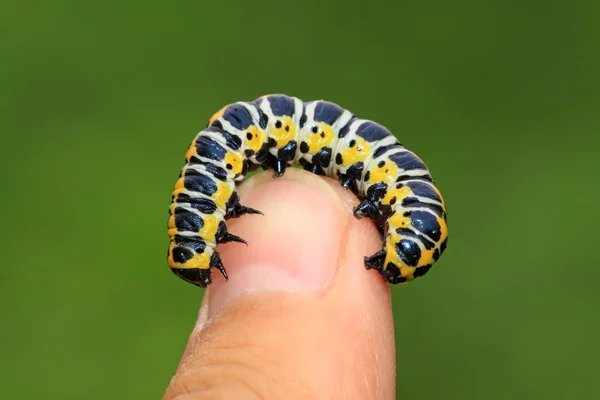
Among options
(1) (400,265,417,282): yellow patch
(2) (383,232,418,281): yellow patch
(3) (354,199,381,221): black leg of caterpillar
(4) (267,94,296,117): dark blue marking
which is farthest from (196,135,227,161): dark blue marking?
(1) (400,265,417,282): yellow patch

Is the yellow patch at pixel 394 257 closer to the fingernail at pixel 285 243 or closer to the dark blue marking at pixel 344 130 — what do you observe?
the fingernail at pixel 285 243

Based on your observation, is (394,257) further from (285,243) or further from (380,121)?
(380,121)

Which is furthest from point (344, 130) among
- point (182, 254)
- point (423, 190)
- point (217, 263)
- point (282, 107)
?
point (182, 254)

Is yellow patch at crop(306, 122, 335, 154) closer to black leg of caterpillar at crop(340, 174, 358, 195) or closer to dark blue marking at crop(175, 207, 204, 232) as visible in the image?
black leg of caterpillar at crop(340, 174, 358, 195)
